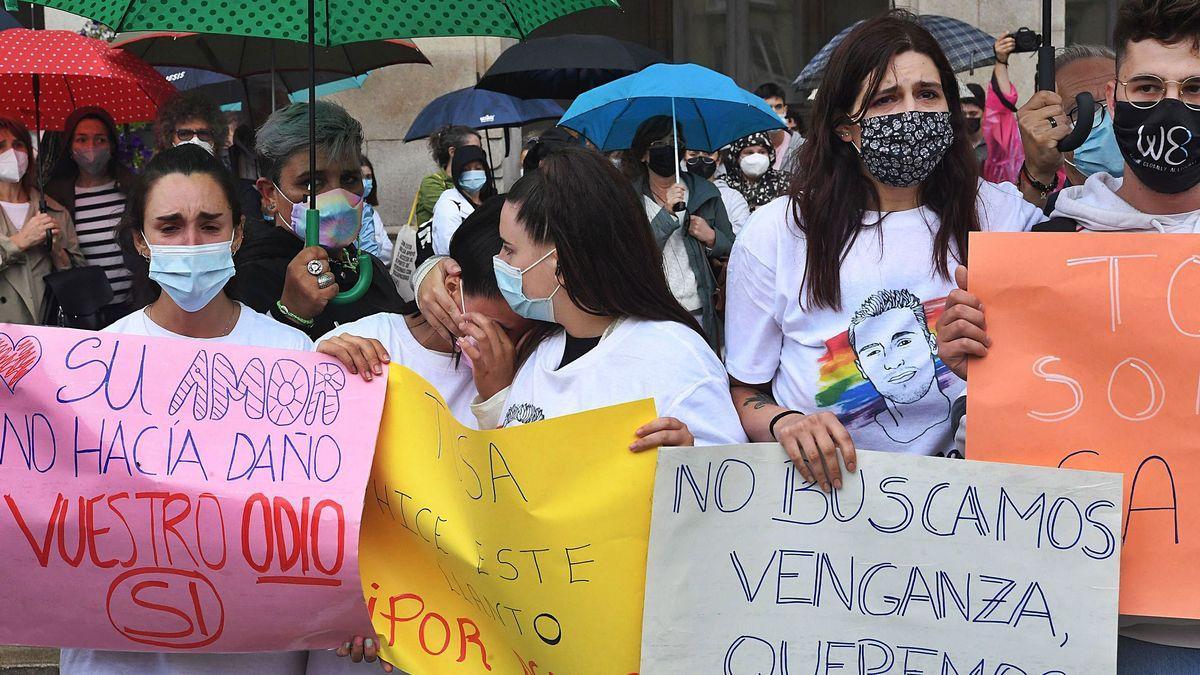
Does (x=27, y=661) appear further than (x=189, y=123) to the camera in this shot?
No

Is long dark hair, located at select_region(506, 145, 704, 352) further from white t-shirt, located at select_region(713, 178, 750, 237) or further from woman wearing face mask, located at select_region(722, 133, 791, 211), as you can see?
woman wearing face mask, located at select_region(722, 133, 791, 211)

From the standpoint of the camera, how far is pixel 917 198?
300 centimetres

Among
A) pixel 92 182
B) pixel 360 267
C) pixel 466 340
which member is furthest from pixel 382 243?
pixel 466 340

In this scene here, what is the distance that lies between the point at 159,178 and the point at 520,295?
Answer: 1017 millimetres

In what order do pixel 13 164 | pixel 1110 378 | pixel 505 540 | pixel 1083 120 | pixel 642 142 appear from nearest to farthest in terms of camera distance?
pixel 1110 378
pixel 505 540
pixel 1083 120
pixel 13 164
pixel 642 142

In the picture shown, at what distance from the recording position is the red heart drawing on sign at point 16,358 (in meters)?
2.88

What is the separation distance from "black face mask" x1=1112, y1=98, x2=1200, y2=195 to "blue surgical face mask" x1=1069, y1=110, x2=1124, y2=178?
0.99 ft

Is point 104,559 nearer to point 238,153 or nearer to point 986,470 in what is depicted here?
point 986,470

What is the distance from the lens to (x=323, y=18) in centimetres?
479

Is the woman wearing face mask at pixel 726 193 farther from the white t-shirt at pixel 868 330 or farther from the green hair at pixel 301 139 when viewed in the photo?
the white t-shirt at pixel 868 330

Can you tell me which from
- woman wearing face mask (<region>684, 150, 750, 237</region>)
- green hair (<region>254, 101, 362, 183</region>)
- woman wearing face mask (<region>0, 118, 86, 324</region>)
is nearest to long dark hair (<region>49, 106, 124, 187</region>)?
woman wearing face mask (<region>0, 118, 86, 324</region>)

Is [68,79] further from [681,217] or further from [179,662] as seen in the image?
[179,662]

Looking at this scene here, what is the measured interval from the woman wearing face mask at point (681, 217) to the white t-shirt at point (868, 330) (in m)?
A: 3.00

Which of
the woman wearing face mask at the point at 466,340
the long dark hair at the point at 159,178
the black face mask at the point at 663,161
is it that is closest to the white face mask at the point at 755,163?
the black face mask at the point at 663,161
